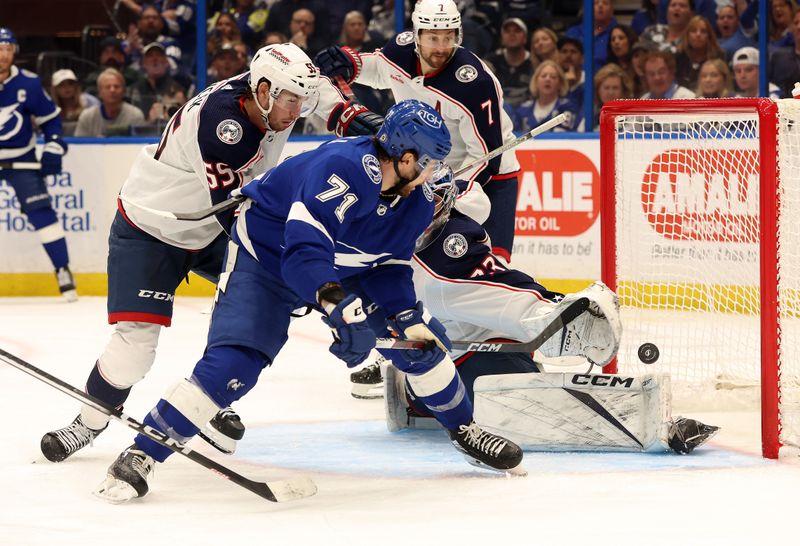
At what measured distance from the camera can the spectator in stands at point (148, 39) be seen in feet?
25.0

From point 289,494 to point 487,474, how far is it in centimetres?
53

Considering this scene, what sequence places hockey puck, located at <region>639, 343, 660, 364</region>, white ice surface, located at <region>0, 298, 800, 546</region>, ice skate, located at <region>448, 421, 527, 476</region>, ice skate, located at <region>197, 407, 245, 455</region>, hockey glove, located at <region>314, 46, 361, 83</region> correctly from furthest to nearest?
1. hockey glove, located at <region>314, 46, 361, 83</region>
2. hockey puck, located at <region>639, 343, 660, 364</region>
3. ice skate, located at <region>197, 407, 245, 455</region>
4. ice skate, located at <region>448, 421, 527, 476</region>
5. white ice surface, located at <region>0, 298, 800, 546</region>

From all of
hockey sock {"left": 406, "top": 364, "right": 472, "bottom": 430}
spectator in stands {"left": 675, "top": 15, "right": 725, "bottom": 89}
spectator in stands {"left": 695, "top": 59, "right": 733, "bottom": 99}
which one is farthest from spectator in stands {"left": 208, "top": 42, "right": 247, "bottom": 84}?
hockey sock {"left": 406, "top": 364, "right": 472, "bottom": 430}

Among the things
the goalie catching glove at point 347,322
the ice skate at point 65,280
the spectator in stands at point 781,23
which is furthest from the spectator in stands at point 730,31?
the goalie catching glove at point 347,322

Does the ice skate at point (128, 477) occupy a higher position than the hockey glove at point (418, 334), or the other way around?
the hockey glove at point (418, 334)

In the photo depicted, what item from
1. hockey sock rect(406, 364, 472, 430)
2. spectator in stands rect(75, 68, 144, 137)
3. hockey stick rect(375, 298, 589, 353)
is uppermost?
spectator in stands rect(75, 68, 144, 137)

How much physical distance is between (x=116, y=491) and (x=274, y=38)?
4.70 metres

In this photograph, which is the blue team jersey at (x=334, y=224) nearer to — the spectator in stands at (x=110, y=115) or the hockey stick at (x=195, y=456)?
the hockey stick at (x=195, y=456)

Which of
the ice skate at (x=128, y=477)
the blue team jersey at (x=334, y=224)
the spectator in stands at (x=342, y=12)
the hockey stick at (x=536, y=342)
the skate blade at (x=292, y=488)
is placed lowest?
the skate blade at (x=292, y=488)

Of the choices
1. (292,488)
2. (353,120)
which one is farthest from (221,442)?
(353,120)

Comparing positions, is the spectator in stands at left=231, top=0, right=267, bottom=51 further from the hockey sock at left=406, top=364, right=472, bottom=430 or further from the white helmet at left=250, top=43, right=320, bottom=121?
the hockey sock at left=406, top=364, right=472, bottom=430

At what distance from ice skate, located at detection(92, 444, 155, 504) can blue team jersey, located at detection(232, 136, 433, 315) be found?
1.67ft

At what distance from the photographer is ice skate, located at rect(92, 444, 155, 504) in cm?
299

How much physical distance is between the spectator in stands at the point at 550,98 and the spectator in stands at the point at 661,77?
0.38 metres
